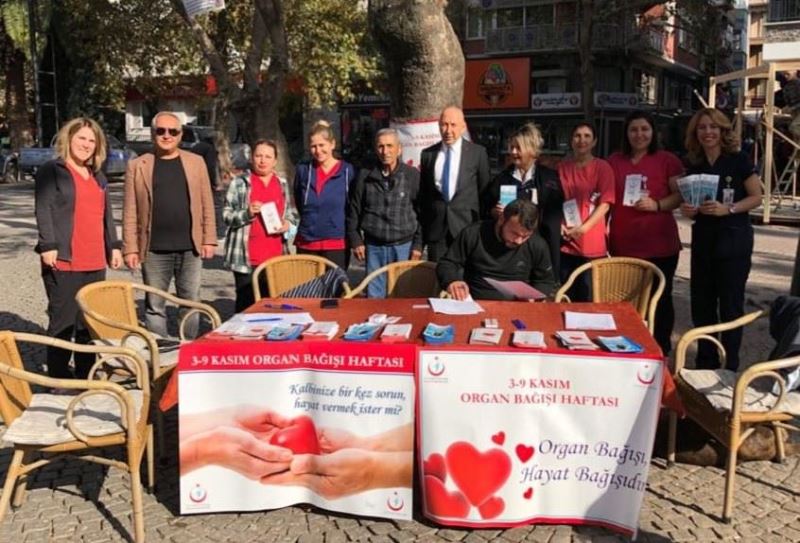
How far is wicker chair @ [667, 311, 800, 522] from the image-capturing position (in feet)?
11.1

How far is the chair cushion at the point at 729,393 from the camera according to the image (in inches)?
140

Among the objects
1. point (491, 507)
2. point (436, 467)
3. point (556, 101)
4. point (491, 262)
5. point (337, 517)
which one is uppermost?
point (556, 101)

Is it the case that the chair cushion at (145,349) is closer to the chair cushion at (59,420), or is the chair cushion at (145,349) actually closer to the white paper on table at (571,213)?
the chair cushion at (59,420)

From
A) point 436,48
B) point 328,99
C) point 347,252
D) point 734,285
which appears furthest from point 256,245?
point 328,99

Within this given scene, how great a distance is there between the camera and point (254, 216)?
5605 mm

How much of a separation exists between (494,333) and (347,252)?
2.54 m

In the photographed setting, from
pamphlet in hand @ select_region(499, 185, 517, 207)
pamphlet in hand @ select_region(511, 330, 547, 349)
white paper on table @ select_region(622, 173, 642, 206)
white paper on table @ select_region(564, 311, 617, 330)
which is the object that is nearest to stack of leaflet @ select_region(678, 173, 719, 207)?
white paper on table @ select_region(622, 173, 642, 206)

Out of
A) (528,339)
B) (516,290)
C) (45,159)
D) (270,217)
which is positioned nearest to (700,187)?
(516,290)

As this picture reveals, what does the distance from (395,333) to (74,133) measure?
268 centimetres

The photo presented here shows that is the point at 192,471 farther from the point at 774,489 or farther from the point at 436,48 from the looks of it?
the point at 436,48

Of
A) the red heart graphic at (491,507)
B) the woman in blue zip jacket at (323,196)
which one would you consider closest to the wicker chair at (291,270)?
the woman in blue zip jacket at (323,196)

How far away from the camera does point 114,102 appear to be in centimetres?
2747

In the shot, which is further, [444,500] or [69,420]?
[444,500]

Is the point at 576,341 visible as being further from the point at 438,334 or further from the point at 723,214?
the point at 723,214
